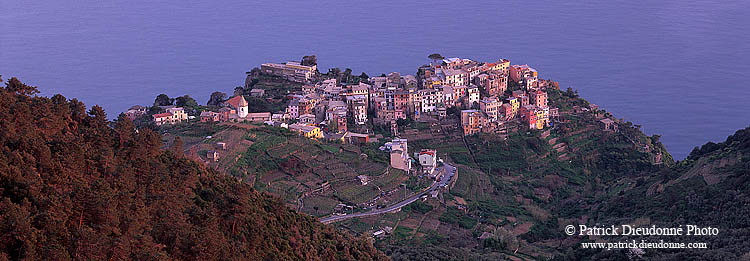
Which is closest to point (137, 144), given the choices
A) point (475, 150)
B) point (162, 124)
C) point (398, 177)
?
point (398, 177)

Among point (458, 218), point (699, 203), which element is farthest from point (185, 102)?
point (699, 203)

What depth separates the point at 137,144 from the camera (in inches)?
418

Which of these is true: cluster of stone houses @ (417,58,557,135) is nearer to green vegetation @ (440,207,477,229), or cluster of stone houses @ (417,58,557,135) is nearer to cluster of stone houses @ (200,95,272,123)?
cluster of stone houses @ (200,95,272,123)

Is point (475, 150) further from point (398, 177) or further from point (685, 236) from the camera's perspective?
point (685, 236)

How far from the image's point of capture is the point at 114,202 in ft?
26.8

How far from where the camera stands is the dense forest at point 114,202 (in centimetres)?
745

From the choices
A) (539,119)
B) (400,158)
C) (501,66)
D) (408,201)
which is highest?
(501,66)

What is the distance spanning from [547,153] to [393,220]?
7707 millimetres

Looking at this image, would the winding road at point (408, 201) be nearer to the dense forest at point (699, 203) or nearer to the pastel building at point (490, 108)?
the pastel building at point (490, 108)

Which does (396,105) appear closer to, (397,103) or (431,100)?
(397,103)

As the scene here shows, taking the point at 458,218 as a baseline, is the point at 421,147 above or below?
above

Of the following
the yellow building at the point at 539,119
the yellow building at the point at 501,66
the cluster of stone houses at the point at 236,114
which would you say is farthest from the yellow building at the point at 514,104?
the cluster of stone houses at the point at 236,114

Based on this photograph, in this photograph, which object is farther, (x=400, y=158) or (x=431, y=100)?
(x=431, y=100)

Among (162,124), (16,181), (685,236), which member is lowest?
(685,236)
